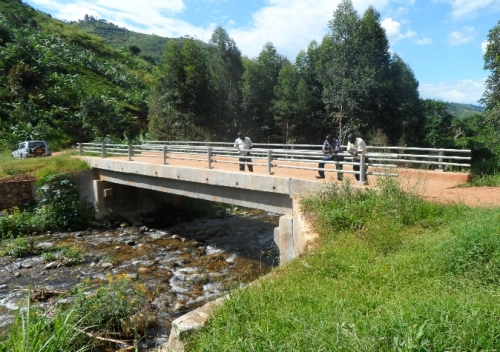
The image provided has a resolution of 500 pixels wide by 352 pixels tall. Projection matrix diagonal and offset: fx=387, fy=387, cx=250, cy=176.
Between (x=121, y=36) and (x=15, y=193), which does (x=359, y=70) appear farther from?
(x=121, y=36)

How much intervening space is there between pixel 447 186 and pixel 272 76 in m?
25.8

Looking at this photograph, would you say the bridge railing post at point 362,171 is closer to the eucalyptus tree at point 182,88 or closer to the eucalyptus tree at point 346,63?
the eucalyptus tree at point 346,63

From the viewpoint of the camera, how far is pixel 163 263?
43.2 feet

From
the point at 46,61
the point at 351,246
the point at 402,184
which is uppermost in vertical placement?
the point at 46,61

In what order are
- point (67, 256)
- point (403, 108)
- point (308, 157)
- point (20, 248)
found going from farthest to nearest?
point (403, 108) < point (308, 157) < point (20, 248) < point (67, 256)

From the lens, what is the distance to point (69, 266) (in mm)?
12898

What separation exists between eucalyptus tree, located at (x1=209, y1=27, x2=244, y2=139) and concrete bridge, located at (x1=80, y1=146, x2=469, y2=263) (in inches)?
453

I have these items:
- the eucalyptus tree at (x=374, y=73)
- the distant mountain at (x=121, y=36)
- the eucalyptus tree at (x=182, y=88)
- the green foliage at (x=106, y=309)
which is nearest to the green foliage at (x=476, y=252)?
the green foliage at (x=106, y=309)

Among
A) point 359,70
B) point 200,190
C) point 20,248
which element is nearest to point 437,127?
point 359,70

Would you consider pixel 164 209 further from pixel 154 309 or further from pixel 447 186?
pixel 447 186

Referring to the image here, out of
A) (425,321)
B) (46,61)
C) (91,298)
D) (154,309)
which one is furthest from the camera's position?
(46,61)

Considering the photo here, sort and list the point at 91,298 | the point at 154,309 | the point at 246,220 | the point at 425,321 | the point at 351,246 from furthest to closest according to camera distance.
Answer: the point at 246,220
the point at 154,309
the point at 91,298
the point at 351,246
the point at 425,321

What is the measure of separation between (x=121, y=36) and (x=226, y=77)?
12564 cm

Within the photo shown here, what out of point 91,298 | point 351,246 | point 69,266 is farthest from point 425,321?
point 69,266
